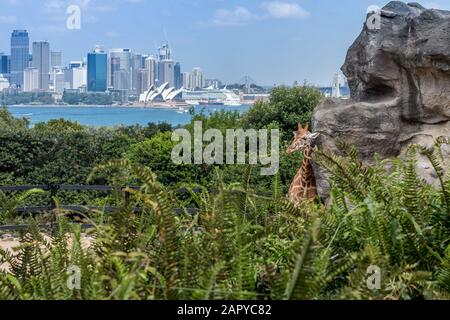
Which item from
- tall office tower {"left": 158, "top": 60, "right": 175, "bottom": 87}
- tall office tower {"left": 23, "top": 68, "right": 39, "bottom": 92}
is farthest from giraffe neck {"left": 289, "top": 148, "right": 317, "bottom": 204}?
tall office tower {"left": 23, "top": 68, "right": 39, "bottom": 92}

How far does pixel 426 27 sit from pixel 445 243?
7385 millimetres

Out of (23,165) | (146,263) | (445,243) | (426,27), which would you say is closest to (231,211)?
(146,263)

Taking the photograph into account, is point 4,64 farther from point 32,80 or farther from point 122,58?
point 122,58

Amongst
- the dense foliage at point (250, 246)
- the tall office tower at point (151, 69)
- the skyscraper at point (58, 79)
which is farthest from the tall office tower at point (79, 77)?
the dense foliage at point (250, 246)

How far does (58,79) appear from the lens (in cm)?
3734

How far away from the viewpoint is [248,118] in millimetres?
A: 14938

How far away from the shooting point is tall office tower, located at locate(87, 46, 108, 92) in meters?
28.8

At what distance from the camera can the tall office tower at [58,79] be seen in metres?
35.7

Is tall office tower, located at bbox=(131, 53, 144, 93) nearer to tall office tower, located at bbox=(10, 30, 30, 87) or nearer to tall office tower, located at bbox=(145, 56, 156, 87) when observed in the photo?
tall office tower, located at bbox=(145, 56, 156, 87)

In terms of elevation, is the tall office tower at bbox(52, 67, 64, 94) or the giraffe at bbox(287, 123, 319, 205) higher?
the tall office tower at bbox(52, 67, 64, 94)

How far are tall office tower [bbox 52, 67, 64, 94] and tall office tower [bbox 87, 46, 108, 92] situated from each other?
16.2 ft

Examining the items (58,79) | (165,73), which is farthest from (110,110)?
(165,73)

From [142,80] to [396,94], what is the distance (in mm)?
23279
